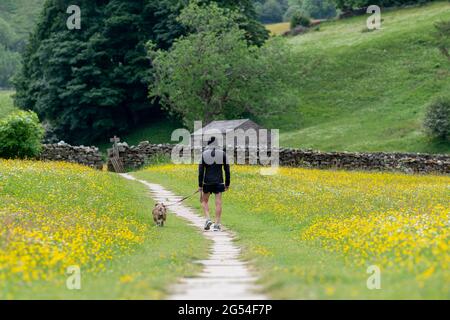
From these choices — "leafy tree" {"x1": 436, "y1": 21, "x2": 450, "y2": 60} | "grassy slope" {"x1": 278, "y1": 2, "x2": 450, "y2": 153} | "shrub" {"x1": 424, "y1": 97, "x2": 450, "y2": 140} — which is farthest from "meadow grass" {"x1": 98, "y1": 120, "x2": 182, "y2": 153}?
"leafy tree" {"x1": 436, "y1": 21, "x2": 450, "y2": 60}

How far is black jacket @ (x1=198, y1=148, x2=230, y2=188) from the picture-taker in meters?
24.7

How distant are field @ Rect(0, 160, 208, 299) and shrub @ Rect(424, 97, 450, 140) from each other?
1590 inches

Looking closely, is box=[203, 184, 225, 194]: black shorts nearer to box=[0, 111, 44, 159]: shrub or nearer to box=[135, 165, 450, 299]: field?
box=[135, 165, 450, 299]: field

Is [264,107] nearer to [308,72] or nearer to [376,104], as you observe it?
[376,104]

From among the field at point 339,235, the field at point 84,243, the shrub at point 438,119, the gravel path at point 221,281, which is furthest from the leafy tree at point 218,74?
the gravel path at point 221,281

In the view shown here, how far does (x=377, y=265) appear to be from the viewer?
46.8ft

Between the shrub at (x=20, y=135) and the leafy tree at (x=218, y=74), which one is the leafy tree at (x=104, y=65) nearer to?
the leafy tree at (x=218, y=74)

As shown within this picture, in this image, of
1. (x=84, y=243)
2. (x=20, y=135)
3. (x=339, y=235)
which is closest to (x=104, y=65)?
(x=20, y=135)

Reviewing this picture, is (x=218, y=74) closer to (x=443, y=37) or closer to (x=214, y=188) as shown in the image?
(x=443, y=37)

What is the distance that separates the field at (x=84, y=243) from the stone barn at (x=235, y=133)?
1155 inches

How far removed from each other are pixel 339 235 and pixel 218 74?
5046cm

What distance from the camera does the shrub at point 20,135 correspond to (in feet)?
148

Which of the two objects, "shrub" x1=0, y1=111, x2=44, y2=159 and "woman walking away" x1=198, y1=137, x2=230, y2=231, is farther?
"shrub" x1=0, y1=111, x2=44, y2=159
